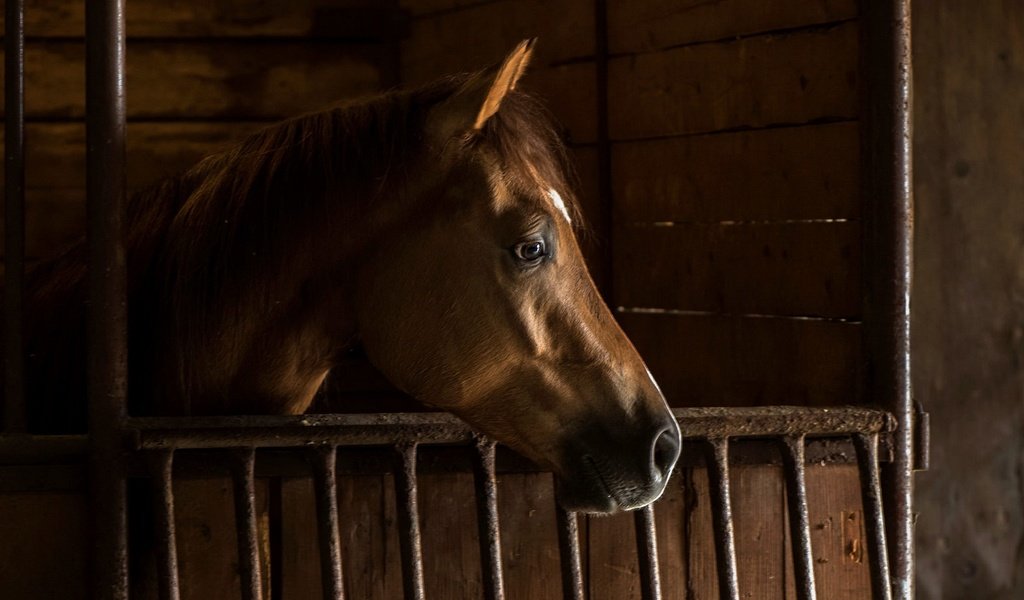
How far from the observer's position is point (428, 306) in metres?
1.52

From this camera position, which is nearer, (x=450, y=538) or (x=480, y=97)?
(x=480, y=97)

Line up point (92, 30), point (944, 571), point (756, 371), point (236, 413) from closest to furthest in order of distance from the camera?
point (92, 30) → point (236, 413) → point (756, 371) → point (944, 571)

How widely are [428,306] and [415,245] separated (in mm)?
87

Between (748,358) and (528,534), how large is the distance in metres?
0.82

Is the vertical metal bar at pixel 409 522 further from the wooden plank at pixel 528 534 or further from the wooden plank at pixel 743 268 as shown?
the wooden plank at pixel 743 268

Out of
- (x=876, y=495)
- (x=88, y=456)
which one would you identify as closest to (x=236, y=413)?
(x=88, y=456)

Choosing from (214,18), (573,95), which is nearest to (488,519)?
(573,95)

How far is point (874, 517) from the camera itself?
172 centimetres

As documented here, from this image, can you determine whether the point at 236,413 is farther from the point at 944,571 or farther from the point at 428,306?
the point at 944,571

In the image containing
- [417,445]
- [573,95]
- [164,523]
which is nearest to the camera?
[164,523]

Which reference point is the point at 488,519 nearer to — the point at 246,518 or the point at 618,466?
the point at 618,466

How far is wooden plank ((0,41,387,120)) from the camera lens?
10.1ft

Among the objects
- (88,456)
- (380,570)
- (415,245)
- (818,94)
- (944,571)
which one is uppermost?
(818,94)

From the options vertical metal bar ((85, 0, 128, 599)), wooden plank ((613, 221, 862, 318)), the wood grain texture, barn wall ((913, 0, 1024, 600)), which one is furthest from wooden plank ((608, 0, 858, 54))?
vertical metal bar ((85, 0, 128, 599))
